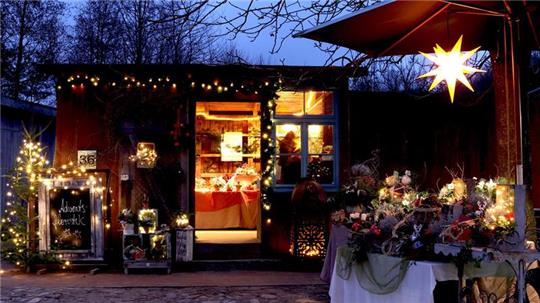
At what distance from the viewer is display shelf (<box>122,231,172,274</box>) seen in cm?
975

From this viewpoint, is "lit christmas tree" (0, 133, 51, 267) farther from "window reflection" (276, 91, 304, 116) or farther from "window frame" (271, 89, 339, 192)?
"window reflection" (276, 91, 304, 116)

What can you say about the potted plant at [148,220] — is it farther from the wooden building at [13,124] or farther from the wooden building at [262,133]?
the wooden building at [13,124]

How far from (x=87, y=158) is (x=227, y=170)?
3.37 meters

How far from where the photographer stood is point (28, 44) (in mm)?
21656

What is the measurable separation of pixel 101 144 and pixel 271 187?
286 cm

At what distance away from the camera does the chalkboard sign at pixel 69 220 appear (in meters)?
9.98

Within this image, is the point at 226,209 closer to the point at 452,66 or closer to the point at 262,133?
the point at 262,133

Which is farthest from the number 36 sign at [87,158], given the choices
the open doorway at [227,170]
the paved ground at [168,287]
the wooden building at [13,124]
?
the wooden building at [13,124]

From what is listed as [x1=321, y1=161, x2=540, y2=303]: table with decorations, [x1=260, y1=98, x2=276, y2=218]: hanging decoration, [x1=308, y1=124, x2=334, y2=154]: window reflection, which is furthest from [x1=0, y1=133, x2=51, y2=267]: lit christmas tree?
[x1=321, y1=161, x2=540, y2=303]: table with decorations

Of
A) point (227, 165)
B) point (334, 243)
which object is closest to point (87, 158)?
point (227, 165)

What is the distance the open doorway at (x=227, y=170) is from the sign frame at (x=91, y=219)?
1.97 meters

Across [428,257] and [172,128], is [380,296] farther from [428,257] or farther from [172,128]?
[172,128]

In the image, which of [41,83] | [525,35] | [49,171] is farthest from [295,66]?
[41,83]

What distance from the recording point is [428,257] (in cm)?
512
